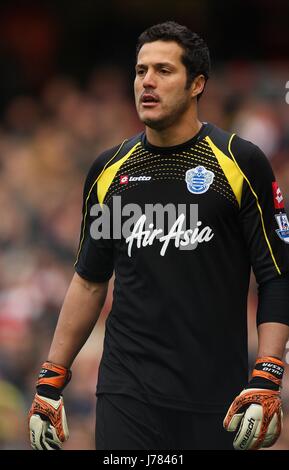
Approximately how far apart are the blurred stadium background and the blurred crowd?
13 mm

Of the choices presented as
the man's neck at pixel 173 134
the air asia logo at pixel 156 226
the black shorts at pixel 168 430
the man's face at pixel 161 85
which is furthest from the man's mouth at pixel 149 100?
the black shorts at pixel 168 430

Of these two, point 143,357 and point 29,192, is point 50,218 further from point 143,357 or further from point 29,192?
point 143,357

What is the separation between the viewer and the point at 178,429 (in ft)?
17.0

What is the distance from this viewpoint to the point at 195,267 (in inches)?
204

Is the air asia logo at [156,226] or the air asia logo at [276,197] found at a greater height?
the air asia logo at [276,197]

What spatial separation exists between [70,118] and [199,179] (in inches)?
296

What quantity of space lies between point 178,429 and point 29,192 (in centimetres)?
695

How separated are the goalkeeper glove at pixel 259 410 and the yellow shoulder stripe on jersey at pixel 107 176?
1.17m

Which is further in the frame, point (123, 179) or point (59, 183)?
point (59, 183)

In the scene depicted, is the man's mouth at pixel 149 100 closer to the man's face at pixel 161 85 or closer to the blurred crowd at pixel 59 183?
the man's face at pixel 161 85

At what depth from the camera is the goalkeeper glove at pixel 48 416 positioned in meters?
5.41

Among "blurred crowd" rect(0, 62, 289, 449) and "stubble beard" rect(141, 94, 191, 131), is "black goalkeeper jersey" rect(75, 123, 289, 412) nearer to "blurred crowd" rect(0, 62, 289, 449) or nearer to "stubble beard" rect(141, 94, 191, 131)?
"stubble beard" rect(141, 94, 191, 131)

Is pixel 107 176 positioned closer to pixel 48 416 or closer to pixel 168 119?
pixel 168 119

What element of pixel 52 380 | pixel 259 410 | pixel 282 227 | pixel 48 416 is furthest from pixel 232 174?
pixel 48 416
